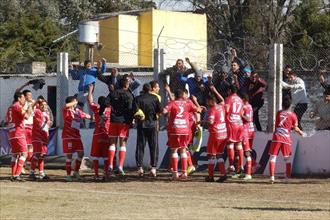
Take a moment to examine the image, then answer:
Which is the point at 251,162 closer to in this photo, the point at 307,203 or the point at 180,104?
the point at 180,104

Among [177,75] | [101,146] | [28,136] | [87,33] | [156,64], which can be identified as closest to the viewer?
[101,146]

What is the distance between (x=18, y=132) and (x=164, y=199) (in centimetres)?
536

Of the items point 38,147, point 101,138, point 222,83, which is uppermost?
point 222,83

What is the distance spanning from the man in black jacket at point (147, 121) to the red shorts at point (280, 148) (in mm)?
2629

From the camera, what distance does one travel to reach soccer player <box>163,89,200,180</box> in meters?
19.7

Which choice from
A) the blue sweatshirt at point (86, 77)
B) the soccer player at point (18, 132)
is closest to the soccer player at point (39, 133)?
the soccer player at point (18, 132)

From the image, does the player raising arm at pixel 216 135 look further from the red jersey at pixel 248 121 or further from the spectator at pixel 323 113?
the spectator at pixel 323 113

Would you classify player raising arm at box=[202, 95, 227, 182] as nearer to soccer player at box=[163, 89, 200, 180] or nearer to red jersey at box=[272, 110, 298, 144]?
soccer player at box=[163, 89, 200, 180]

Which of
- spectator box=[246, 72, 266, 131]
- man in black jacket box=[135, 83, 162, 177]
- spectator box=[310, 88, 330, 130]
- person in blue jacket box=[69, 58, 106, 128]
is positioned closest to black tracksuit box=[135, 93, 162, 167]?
man in black jacket box=[135, 83, 162, 177]

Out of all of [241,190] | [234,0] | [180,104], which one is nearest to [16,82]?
[180,104]

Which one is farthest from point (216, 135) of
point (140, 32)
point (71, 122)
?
point (140, 32)

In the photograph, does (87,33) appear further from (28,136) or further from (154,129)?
(154,129)

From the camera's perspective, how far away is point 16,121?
20203 millimetres

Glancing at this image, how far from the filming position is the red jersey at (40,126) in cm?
2114
